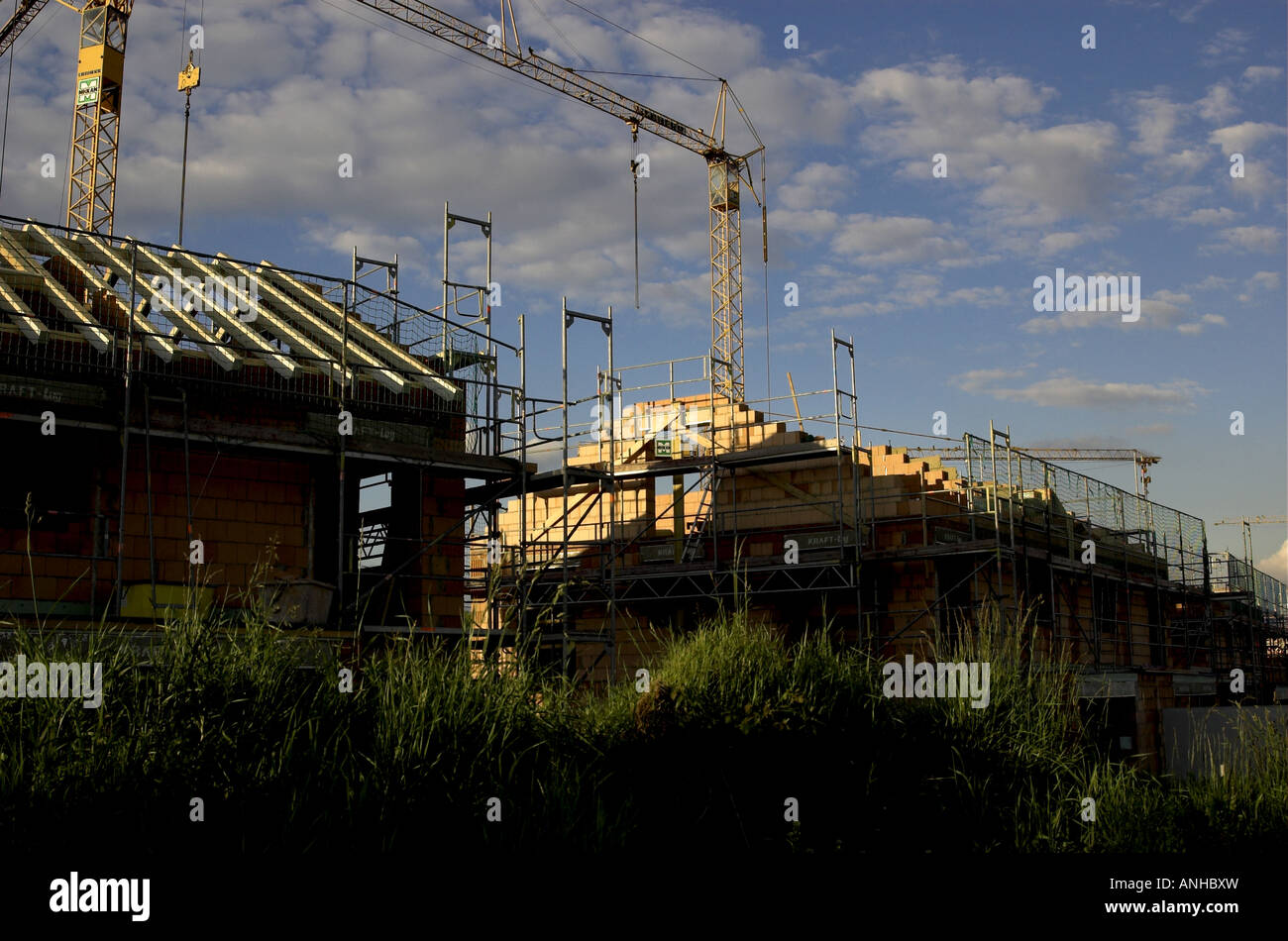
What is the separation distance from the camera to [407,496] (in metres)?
18.2

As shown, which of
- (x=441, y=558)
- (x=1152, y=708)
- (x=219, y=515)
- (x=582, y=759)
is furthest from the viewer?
(x=1152, y=708)

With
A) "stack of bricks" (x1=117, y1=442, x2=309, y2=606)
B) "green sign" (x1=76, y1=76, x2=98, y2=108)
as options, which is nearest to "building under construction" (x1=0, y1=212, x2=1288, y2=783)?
"stack of bricks" (x1=117, y1=442, x2=309, y2=606)

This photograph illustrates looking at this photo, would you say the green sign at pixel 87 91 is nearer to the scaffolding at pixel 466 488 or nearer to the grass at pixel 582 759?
the scaffolding at pixel 466 488

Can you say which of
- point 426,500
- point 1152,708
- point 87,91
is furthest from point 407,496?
point 87,91

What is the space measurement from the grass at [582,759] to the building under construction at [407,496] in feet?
2.23

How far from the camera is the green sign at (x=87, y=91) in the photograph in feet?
172

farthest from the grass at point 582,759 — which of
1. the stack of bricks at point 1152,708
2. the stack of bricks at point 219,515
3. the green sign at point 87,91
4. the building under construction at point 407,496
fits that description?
the green sign at point 87,91

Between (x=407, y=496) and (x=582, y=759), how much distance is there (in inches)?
350

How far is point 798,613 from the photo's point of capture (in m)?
25.1

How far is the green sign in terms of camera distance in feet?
172

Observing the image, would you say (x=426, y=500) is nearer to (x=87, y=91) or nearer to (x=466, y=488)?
(x=466, y=488)

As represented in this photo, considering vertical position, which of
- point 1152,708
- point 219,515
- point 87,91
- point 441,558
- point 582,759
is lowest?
point 1152,708
